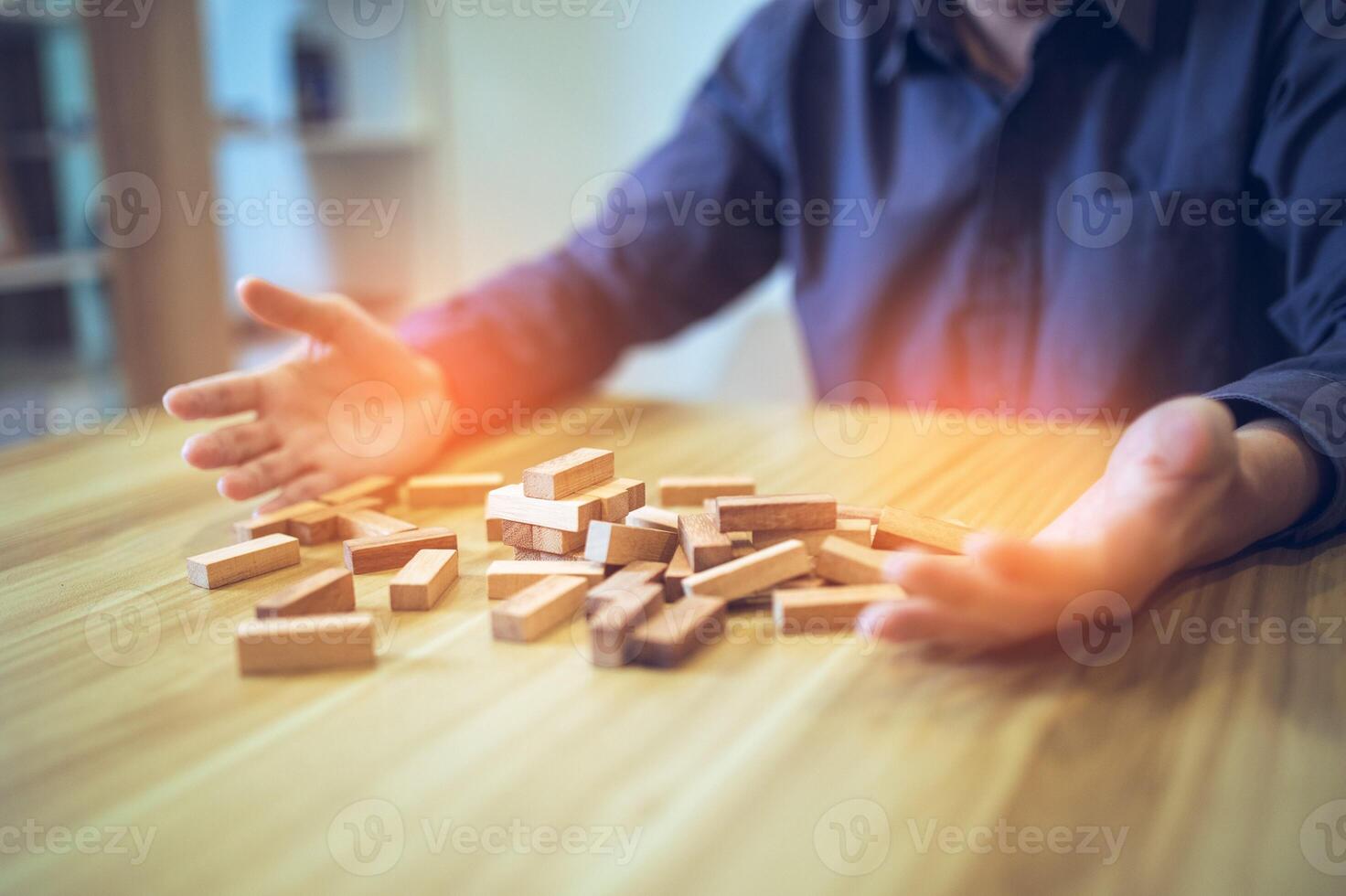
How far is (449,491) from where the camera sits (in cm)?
111

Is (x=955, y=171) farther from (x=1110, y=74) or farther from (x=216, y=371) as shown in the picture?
(x=216, y=371)

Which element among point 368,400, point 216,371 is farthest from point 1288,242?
point 216,371

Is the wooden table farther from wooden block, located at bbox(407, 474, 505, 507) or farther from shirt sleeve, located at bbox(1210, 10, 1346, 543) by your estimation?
shirt sleeve, located at bbox(1210, 10, 1346, 543)

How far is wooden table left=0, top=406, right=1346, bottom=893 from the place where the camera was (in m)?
0.52

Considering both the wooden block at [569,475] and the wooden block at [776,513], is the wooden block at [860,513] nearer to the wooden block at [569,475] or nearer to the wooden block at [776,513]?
the wooden block at [776,513]

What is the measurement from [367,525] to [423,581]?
199 millimetres

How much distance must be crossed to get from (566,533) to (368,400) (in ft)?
1.58

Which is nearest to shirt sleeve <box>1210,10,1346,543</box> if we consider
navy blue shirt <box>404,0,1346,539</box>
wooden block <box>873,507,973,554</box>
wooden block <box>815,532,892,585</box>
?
navy blue shirt <box>404,0,1346,539</box>

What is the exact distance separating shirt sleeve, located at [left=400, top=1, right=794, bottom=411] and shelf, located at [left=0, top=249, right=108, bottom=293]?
181 centimetres

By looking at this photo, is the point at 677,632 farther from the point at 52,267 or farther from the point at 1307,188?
the point at 52,267

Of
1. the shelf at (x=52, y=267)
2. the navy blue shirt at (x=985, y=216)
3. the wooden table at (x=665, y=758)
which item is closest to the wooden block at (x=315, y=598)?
the wooden table at (x=665, y=758)

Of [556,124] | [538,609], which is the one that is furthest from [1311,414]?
[556,124]

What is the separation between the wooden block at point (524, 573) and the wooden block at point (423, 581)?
0.04 m

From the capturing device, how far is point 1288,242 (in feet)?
4.22
